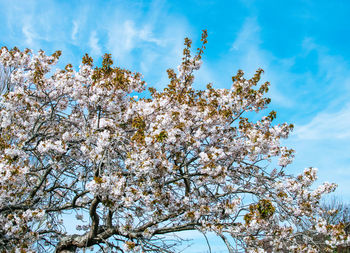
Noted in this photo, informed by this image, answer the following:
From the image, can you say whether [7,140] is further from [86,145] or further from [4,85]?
[4,85]

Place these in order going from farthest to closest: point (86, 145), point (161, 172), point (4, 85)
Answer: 1. point (4, 85)
2. point (86, 145)
3. point (161, 172)

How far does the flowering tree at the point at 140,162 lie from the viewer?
16.0 feet

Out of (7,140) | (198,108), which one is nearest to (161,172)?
(198,108)

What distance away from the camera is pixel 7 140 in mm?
6023

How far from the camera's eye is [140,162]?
448cm

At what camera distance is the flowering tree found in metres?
4.89

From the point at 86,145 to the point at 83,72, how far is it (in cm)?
191

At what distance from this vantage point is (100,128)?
19.3ft

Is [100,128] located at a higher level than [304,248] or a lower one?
higher

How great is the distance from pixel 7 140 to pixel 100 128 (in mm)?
1927

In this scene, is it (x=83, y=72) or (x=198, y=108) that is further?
(x=198, y=108)

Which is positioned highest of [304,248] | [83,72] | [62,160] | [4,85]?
[4,85]

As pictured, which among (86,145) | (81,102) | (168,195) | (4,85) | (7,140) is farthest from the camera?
(4,85)

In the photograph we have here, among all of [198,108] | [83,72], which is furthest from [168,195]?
[83,72]
